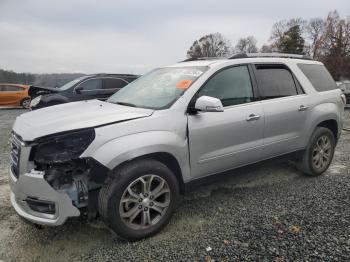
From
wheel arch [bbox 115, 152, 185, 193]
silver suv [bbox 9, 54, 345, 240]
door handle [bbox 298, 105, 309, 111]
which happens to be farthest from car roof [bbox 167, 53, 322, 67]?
wheel arch [bbox 115, 152, 185, 193]

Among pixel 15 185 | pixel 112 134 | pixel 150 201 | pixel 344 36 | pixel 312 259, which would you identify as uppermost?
pixel 344 36

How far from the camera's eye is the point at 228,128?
3.49 m

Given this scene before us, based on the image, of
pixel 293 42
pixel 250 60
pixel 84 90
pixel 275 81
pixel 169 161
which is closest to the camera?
pixel 169 161

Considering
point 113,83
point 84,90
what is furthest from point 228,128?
point 113,83

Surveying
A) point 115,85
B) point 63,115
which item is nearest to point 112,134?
point 63,115

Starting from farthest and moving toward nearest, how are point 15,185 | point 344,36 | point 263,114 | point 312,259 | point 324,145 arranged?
1. point 344,36
2. point 324,145
3. point 263,114
4. point 15,185
5. point 312,259

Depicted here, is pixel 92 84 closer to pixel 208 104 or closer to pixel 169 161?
pixel 169 161

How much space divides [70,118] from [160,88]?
3.74ft

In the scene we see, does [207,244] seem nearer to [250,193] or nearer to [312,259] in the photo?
[312,259]

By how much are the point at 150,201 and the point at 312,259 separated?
1531mm

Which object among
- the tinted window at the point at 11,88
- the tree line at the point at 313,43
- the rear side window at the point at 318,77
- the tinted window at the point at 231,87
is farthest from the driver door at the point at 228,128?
the tree line at the point at 313,43

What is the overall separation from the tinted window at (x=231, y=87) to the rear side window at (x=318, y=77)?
1223 mm

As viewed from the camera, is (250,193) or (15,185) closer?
(15,185)

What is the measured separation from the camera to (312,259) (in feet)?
8.86
